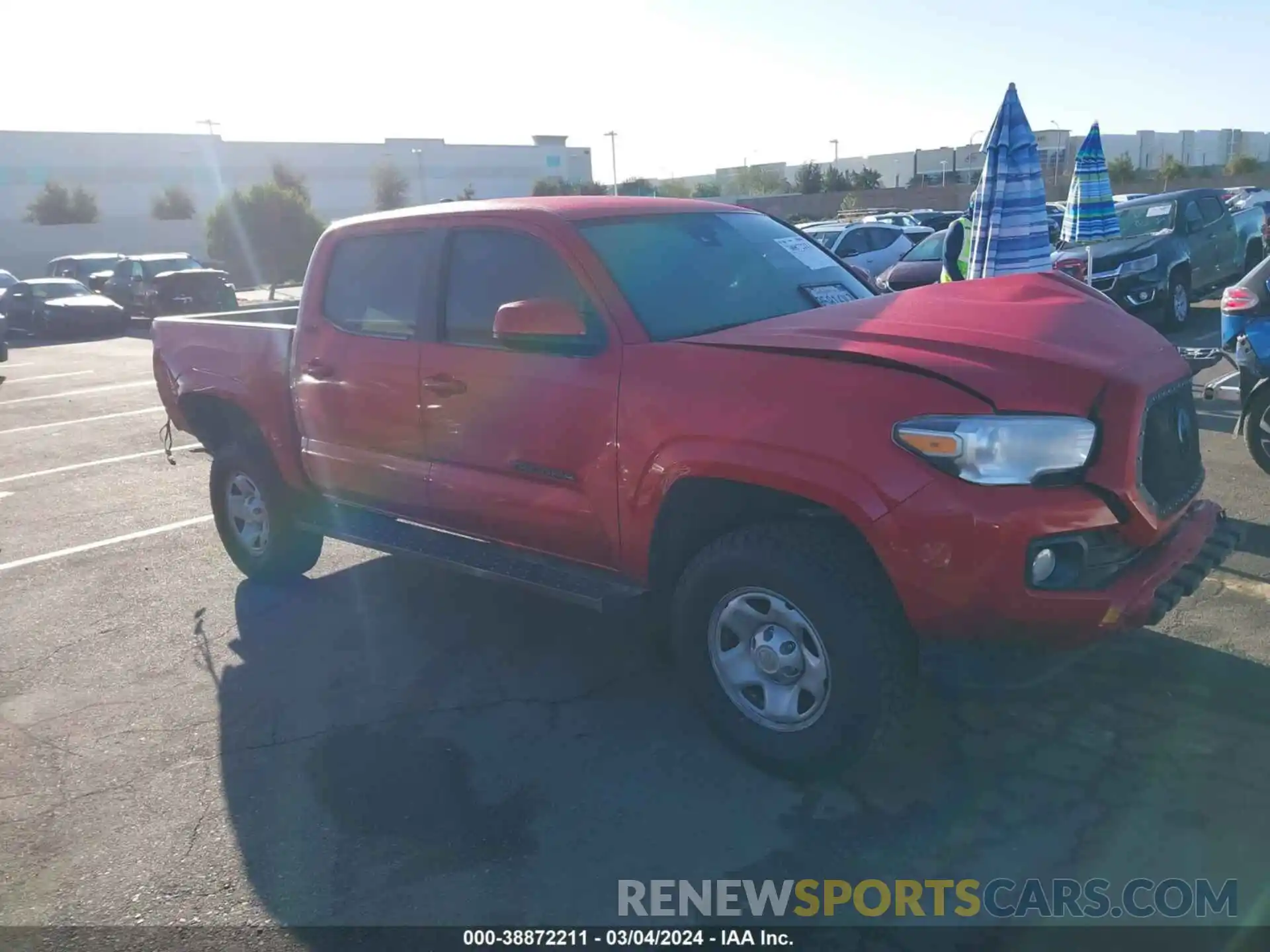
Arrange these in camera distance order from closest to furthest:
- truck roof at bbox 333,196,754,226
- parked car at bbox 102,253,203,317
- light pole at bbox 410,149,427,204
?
truck roof at bbox 333,196,754,226 < parked car at bbox 102,253,203,317 < light pole at bbox 410,149,427,204

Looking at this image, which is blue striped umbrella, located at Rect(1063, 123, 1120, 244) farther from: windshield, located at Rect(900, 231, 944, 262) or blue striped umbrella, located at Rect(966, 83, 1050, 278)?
windshield, located at Rect(900, 231, 944, 262)

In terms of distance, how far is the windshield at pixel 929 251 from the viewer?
14.5 metres

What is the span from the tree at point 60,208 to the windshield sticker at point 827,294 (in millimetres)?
57487

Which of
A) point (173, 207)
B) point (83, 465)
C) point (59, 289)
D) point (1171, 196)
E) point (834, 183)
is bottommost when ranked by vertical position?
point (83, 465)

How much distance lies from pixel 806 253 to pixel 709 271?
0.79 metres

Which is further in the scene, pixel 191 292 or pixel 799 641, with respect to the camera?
→ pixel 191 292

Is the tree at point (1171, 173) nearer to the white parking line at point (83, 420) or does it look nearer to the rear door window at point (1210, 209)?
the rear door window at point (1210, 209)

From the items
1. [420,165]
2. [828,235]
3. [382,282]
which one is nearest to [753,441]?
[382,282]

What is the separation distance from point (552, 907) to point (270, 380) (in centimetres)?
361

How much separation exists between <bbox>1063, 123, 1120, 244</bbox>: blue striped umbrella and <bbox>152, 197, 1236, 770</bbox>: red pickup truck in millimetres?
6902

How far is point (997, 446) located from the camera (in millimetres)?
3115

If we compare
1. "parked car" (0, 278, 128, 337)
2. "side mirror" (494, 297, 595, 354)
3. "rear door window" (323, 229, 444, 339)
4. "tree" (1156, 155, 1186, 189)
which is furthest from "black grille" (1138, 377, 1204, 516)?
"tree" (1156, 155, 1186, 189)

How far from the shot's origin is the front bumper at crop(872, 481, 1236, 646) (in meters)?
3.05

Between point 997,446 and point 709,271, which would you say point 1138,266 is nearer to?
point 709,271
